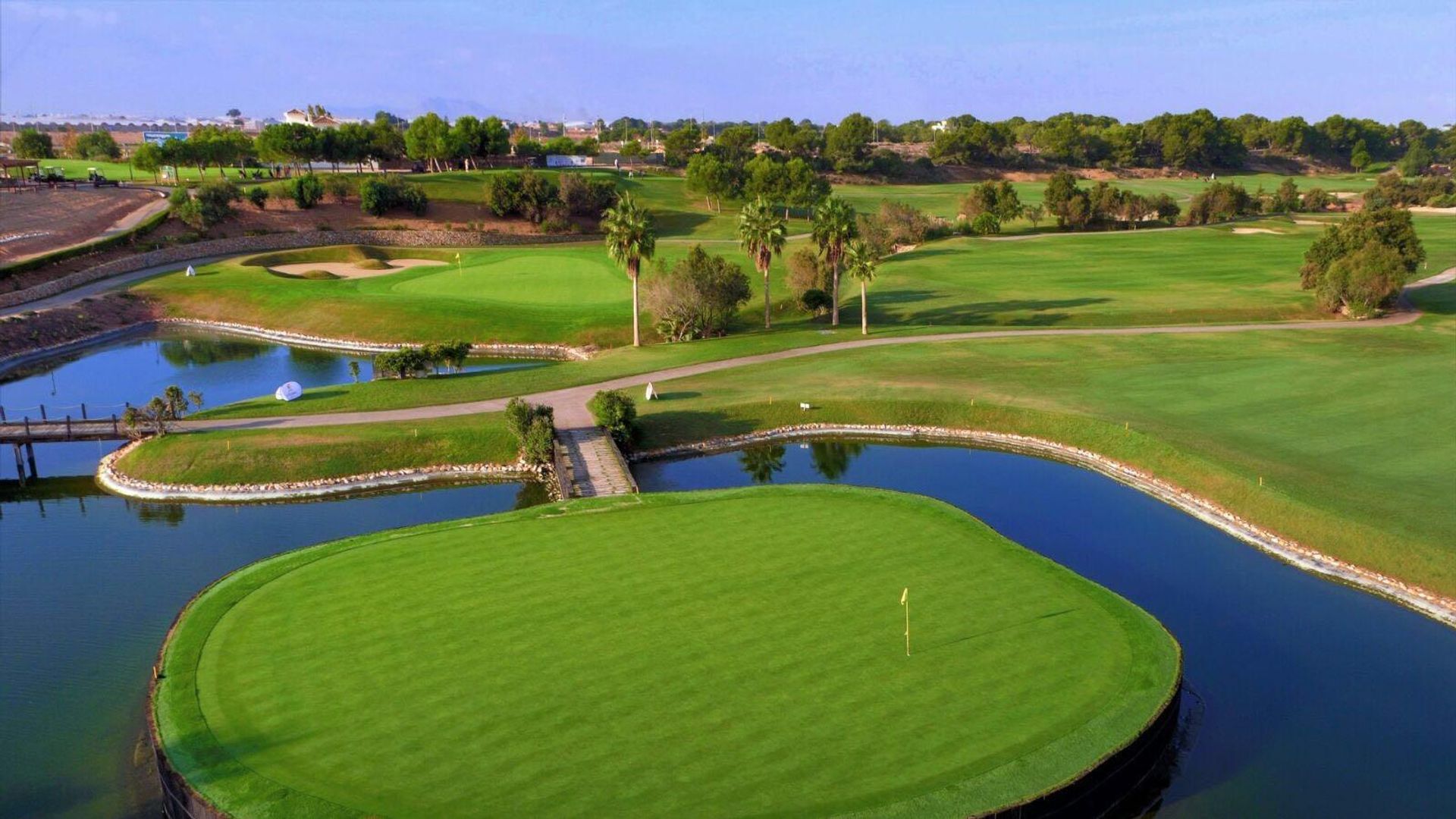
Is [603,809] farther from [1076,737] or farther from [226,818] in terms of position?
[1076,737]

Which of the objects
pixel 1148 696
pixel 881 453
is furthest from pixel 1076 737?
pixel 881 453

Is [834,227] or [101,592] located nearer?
[101,592]

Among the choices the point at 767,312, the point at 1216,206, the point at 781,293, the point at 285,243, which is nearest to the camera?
the point at 767,312

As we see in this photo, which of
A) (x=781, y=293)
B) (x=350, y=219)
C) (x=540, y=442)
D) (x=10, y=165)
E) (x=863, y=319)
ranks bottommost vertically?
(x=540, y=442)

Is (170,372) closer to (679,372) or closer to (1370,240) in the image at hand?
(679,372)

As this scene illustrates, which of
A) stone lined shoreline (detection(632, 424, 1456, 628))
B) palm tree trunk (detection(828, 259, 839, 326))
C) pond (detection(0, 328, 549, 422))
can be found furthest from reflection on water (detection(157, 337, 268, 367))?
palm tree trunk (detection(828, 259, 839, 326))

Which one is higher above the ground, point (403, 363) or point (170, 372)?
point (403, 363)

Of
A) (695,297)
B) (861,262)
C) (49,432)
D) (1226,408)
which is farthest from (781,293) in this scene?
(49,432)
